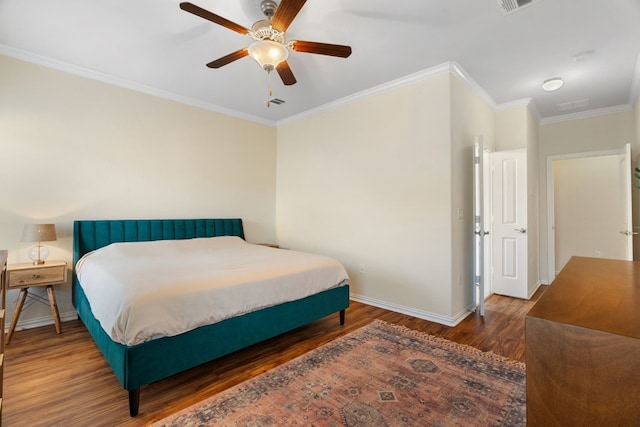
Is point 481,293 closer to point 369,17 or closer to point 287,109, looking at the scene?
point 369,17

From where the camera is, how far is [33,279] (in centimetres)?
276

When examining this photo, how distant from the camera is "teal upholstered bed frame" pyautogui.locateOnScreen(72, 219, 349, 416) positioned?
5.83 ft

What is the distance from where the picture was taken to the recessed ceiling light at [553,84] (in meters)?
3.37

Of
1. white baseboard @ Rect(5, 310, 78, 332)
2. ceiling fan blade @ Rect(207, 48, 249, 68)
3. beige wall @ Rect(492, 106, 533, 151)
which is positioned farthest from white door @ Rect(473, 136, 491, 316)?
white baseboard @ Rect(5, 310, 78, 332)

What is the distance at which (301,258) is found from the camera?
119 inches

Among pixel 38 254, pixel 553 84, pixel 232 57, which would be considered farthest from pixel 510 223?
pixel 38 254

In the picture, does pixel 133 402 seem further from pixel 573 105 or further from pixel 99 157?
pixel 573 105

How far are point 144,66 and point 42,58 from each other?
96 cm

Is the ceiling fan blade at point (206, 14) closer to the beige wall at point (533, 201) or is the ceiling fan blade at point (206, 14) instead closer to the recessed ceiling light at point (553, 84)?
the recessed ceiling light at point (553, 84)

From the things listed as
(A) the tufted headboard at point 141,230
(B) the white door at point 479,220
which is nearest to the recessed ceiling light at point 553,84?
(B) the white door at point 479,220

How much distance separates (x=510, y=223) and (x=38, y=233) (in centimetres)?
551

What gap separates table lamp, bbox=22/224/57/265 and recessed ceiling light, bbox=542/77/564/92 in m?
5.52

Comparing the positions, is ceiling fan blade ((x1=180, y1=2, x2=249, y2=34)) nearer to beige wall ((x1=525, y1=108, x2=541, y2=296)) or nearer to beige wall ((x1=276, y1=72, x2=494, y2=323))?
beige wall ((x1=276, y1=72, x2=494, y2=323))

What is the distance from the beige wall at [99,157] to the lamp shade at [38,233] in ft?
1.05
